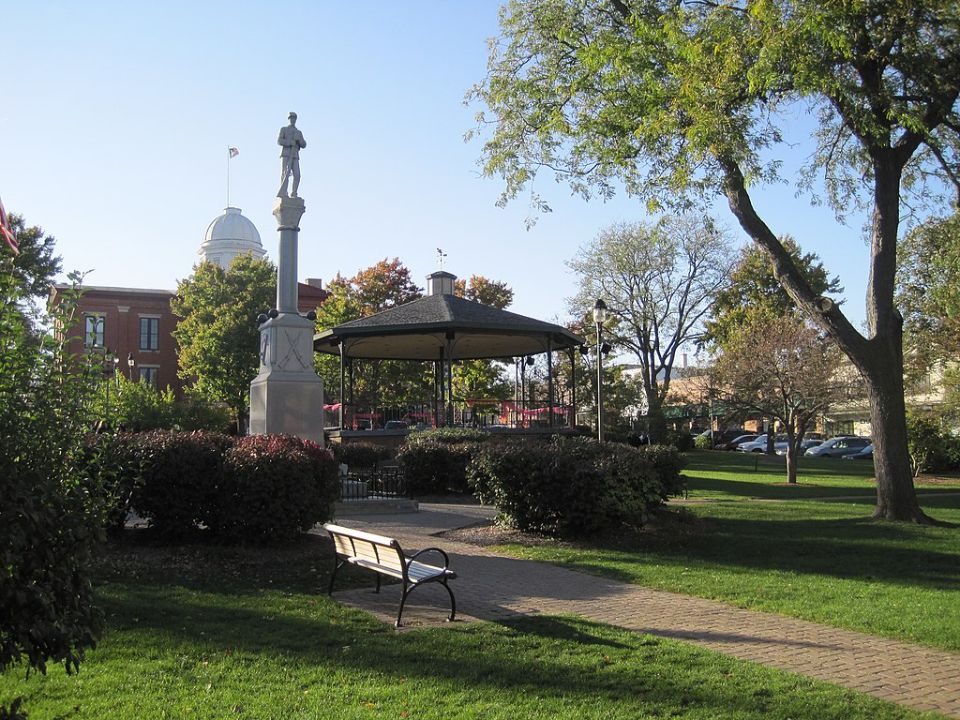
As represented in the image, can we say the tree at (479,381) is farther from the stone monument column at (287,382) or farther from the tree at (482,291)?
the stone monument column at (287,382)

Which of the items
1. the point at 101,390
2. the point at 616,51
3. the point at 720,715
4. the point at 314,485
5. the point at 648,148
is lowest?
the point at 720,715

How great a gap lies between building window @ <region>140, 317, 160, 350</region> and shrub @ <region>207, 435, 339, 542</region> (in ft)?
172

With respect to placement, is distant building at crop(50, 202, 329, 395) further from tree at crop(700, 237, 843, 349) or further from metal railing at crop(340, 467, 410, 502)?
metal railing at crop(340, 467, 410, 502)

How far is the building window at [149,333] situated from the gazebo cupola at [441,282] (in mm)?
36269

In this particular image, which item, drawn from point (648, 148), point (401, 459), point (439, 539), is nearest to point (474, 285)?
point (401, 459)

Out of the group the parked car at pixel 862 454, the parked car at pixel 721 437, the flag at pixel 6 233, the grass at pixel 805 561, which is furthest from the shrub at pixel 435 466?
the parked car at pixel 721 437

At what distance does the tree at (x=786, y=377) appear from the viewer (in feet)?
88.1

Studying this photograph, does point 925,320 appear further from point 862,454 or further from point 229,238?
point 229,238

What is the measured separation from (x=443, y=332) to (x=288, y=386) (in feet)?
26.8

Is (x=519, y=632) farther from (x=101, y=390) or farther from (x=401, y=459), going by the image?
(x=401, y=459)

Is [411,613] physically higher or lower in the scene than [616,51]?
lower

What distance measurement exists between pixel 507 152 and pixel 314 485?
9.22 metres

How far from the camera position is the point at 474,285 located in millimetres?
47094

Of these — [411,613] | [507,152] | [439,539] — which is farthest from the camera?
[507,152]
